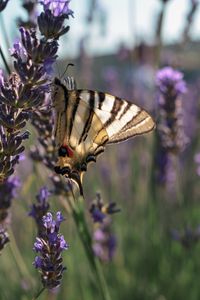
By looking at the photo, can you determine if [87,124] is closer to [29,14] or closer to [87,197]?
[29,14]

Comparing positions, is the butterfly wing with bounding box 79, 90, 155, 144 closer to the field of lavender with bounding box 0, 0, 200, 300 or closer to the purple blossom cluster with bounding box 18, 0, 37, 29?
the field of lavender with bounding box 0, 0, 200, 300

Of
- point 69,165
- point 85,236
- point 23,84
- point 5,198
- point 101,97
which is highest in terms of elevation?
point 23,84

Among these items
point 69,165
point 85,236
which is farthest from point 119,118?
point 85,236

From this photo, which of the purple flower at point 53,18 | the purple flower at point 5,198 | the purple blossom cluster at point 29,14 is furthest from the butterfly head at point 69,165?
the purple blossom cluster at point 29,14

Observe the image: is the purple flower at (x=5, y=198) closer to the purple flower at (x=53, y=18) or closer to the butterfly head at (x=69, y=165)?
the butterfly head at (x=69, y=165)

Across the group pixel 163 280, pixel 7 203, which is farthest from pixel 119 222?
pixel 7 203
